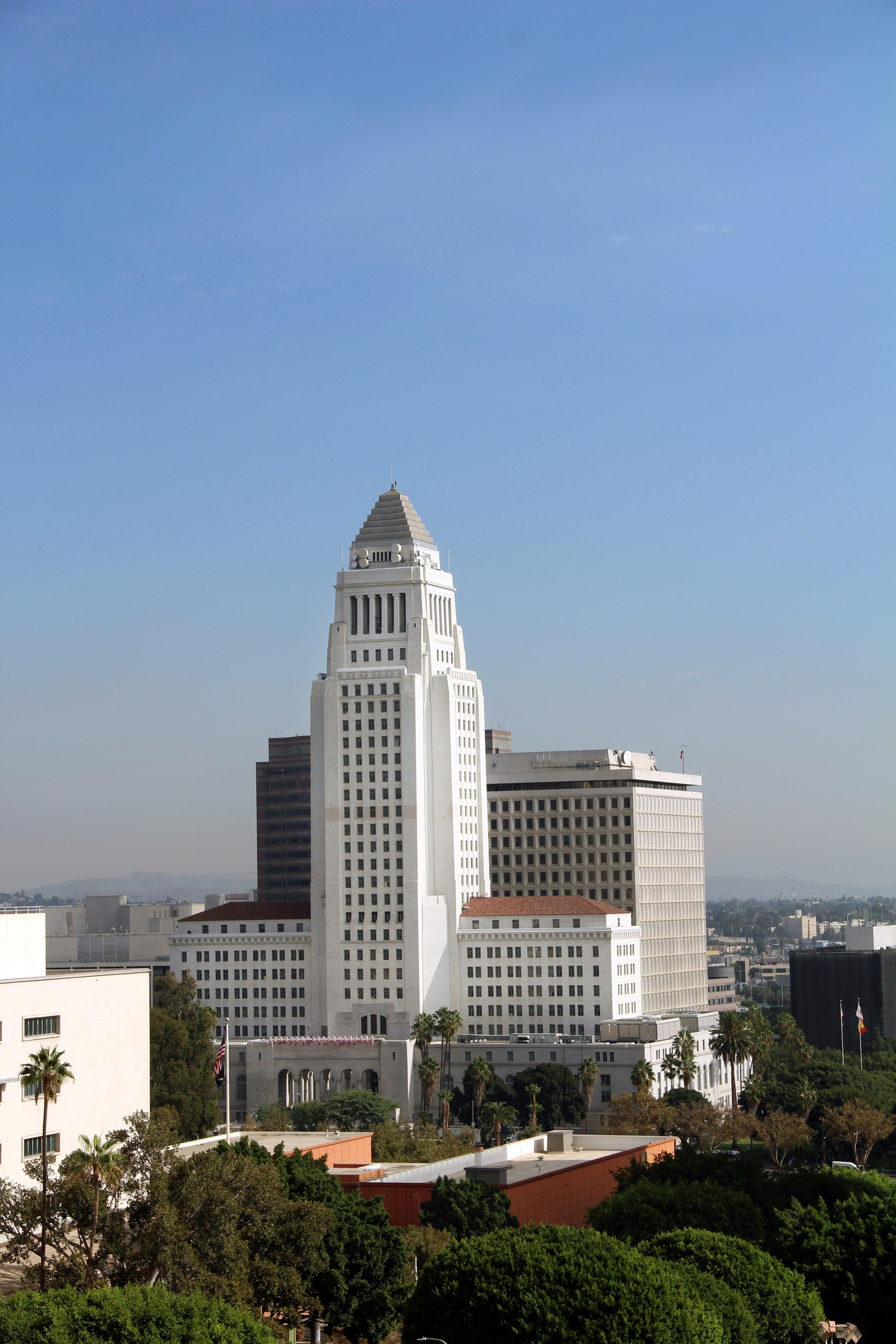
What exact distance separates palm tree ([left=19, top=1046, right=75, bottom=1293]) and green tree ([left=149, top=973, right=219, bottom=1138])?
7546cm

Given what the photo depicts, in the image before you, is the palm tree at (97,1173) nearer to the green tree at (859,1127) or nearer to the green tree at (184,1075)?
the green tree at (184,1075)

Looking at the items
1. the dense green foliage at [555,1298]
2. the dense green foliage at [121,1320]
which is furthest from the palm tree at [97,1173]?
the dense green foliage at [555,1298]

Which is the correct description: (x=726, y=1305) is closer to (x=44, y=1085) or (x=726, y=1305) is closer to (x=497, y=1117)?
(x=44, y=1085)

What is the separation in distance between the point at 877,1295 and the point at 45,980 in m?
49.8

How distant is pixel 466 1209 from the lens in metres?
104

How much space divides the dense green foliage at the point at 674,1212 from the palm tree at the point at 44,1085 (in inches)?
1150

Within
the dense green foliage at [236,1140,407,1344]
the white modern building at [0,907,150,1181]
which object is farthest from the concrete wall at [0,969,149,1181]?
the dense green foliage at [236,1140,407,1344]

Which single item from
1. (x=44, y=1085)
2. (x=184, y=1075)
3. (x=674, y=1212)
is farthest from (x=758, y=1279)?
(x=184, y=1075)

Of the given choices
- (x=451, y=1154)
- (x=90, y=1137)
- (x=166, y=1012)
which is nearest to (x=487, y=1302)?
(x=90, y=1137)

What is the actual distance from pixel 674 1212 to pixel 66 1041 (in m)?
37.0

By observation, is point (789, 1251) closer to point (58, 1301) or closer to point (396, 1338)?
point (396, 1338)

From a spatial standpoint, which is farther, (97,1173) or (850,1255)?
(850,1255)

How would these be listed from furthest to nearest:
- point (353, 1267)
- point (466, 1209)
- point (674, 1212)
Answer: point (466, 1209), point (674, 1212), point (353, 1267)

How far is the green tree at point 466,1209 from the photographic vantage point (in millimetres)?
103000
